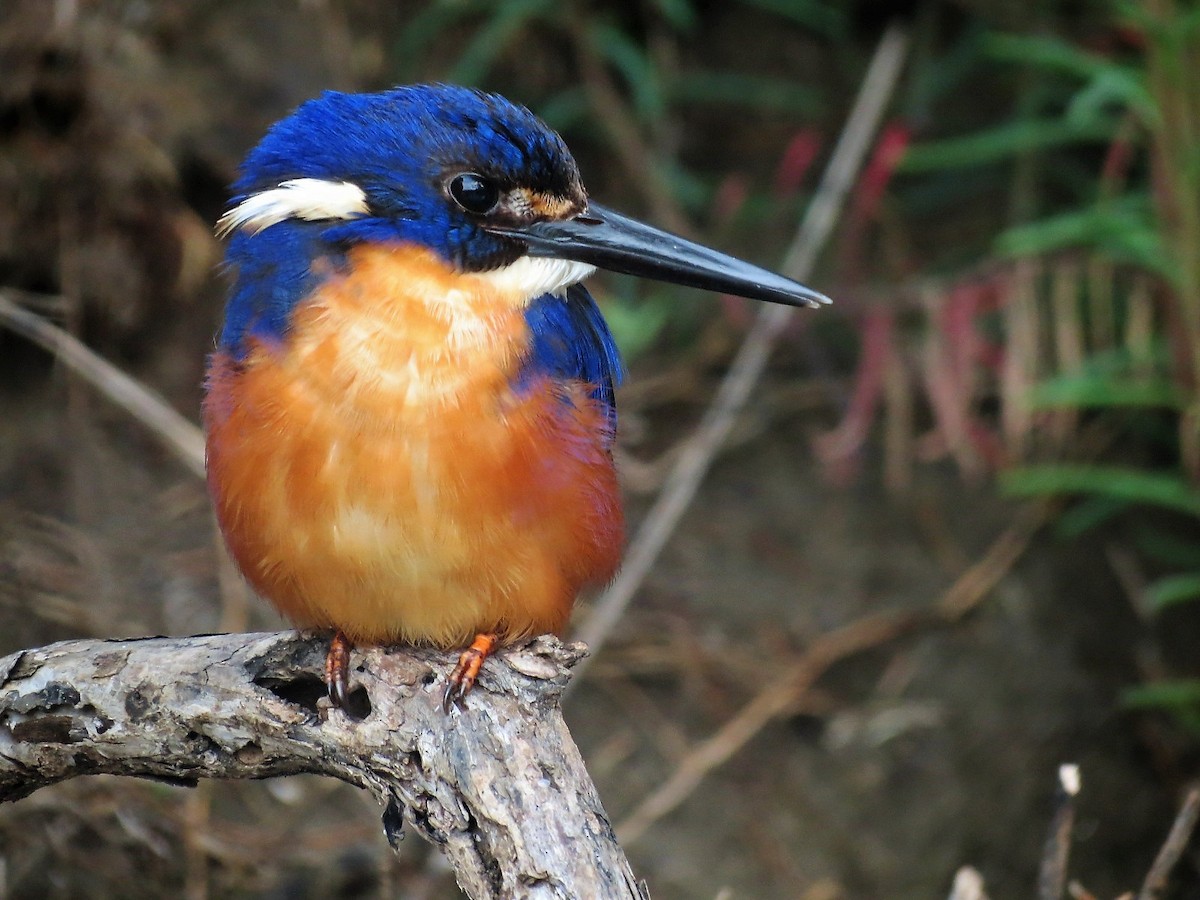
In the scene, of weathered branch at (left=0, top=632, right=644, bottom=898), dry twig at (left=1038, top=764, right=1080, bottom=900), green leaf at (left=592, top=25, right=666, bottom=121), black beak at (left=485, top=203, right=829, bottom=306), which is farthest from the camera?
green leaf at (left=592, top=25, right=666, bottom=121)

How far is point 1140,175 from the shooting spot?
14.5ft

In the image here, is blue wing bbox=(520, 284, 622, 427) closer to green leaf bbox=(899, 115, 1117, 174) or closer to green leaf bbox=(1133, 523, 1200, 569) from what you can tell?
green leaf bbox=(899, 115, 1117, 174)

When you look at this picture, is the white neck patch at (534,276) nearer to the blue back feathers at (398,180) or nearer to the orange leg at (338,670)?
the blue back feathers at (398,180)

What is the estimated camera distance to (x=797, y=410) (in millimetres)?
4777

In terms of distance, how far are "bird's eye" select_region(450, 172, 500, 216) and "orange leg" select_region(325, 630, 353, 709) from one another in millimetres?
723

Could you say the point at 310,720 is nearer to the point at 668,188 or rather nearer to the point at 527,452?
the point at 527,452

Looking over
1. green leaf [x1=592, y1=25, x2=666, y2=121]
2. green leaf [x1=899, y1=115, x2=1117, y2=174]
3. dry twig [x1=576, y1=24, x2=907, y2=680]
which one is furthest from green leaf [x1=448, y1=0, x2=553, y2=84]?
green leaf [x1=899, y1=115, x2=1117, y2=174]

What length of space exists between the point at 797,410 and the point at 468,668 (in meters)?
2.87

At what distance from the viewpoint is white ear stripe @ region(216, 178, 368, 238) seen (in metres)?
2.17

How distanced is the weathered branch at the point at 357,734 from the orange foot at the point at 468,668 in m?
0.02

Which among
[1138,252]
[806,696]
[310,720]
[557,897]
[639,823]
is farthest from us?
[806,696]

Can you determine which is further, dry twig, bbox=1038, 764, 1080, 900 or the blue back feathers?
the blue back feathers

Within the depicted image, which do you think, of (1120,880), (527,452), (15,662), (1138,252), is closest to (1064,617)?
(1120,880)

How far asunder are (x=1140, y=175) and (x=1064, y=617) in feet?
4.81
